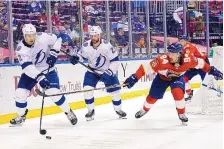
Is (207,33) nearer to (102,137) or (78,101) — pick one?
(78,101)

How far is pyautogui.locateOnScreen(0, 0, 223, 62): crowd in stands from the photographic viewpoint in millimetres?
5992

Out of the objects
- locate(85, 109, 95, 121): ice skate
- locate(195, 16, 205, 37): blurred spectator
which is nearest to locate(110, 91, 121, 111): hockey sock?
locate(85, 109, 95, 121): ice skate

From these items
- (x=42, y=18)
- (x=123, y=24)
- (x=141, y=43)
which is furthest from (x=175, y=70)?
(x=141, y=43)

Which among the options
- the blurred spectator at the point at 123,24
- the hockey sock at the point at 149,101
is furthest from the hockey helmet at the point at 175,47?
the blurred spectator at the point at 123,24

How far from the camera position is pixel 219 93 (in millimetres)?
4910

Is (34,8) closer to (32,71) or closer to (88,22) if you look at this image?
(88,22)

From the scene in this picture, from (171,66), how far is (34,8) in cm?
260

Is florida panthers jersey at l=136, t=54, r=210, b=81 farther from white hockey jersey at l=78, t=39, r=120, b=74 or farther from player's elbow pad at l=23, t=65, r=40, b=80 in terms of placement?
player's elbow pad at l=23, t=65, r=40, b=80

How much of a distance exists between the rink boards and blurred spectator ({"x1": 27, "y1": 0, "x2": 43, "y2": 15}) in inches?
38.4

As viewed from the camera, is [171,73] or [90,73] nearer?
[171,73]

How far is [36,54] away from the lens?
14.3 feet

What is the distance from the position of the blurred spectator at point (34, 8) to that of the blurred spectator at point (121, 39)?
155cm

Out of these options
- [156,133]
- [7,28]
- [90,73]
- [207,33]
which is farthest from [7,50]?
[207,33]

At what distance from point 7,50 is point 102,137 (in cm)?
180
